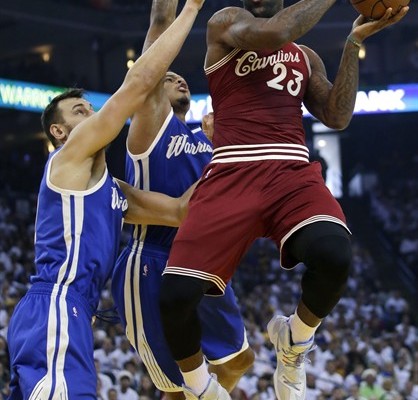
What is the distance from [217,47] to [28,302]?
1.72 m

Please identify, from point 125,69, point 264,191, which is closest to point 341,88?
point 264,191

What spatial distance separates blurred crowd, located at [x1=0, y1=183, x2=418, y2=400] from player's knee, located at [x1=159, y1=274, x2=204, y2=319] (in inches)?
197

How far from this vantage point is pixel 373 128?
2808 cm

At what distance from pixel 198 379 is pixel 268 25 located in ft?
6.33

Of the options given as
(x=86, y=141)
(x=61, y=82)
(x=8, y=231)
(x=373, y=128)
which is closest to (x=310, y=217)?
(x=86, y=141)

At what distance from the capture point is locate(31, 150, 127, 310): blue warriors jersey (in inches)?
191

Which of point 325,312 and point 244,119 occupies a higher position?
point 244,119

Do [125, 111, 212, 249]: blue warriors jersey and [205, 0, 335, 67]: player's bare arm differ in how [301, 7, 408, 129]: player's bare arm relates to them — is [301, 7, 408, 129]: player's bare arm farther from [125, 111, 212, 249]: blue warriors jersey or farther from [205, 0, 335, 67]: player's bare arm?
[125, 111, 212, 249]: blue warriors jersey

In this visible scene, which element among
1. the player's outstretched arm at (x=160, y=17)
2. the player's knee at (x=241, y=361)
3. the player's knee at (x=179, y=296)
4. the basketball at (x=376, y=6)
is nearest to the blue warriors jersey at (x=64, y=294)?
the player's knee at (x=179, y=296)

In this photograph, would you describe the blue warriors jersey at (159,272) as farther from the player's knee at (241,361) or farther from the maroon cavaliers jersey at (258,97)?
the maroon cavaliers jersey at (258,97)

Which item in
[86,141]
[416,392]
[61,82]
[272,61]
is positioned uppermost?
[272,61]

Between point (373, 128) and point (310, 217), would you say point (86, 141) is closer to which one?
point (310, 217)

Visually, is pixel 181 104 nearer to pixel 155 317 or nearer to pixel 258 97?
pixel 258 97

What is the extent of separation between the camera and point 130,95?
5.05 metres
